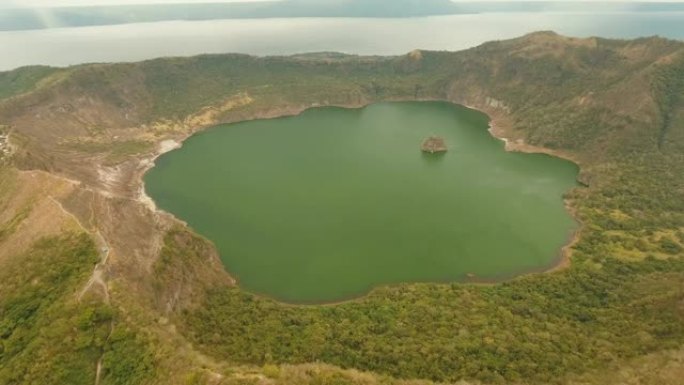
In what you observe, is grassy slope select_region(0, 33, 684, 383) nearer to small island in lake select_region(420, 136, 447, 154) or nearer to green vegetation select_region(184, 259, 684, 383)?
green vegetation select_region(184, 259, 684, 383)

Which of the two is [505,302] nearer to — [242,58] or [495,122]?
[495,122]

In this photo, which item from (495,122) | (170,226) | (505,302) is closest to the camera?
(505,302)

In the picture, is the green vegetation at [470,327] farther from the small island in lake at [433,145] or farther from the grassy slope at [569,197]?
the small island in lake at [433,145]

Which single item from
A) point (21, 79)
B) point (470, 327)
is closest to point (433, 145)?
point (470, 327)

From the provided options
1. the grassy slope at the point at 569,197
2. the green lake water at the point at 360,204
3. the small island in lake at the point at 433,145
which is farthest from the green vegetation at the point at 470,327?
the small island in lake at the point at 433,145

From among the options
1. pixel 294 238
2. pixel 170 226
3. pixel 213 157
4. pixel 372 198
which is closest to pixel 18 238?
pixel 170 226
